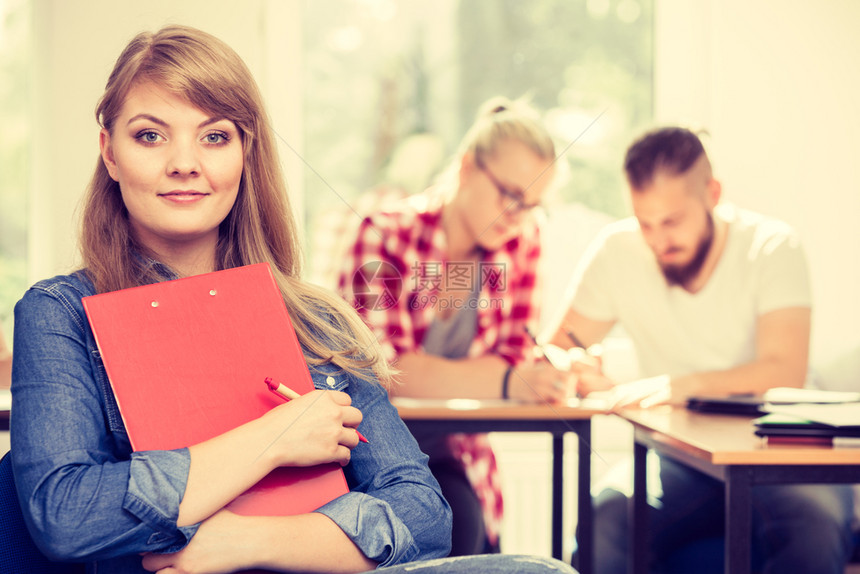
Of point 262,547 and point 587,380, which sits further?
A: point 587,380

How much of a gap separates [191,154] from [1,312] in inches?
83.5

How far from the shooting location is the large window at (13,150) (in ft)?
8.52

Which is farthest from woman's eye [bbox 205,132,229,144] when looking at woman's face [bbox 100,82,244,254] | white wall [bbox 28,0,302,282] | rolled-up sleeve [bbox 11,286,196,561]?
white wall [bbox 28,0,302,282]

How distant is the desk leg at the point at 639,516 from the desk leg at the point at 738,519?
50 cm

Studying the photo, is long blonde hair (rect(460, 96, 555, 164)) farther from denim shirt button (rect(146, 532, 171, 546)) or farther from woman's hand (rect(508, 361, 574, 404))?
denim shirt button (rect(146, 532, 171, 546))

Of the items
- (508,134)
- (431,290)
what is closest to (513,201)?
(508,134)

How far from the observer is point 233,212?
0.97 metres

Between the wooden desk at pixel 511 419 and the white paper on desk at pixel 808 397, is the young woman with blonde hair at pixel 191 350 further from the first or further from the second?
the white paper on desk at pixel 808 397

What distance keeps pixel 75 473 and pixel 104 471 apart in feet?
0.08

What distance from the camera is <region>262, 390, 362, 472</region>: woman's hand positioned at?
0.76 meters

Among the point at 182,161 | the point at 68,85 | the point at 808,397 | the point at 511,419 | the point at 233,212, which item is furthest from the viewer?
the point at 68,85

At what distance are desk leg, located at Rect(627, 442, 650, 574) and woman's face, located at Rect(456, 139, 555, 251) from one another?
650 millimetres

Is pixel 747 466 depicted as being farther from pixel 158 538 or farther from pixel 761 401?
pixel 158 538

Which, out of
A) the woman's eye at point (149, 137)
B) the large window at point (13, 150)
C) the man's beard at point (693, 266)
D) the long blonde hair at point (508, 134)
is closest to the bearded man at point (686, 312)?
the man's beard at point (693, 266)
